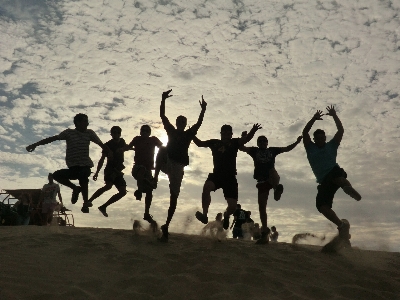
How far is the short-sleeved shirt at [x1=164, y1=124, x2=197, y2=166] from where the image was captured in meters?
5.84

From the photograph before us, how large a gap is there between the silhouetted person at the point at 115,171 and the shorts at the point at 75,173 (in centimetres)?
82

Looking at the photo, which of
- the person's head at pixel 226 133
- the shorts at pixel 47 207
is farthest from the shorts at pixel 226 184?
the shorts at pixel 47 207

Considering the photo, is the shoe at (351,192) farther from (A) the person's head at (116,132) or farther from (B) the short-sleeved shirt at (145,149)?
(A) the person's head at (116,132)

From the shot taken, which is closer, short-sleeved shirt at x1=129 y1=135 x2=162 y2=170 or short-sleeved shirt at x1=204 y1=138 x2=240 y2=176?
short-sleeved shirt at x1=204 y1=138 x2=240 y2=176

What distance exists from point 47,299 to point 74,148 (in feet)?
10.1

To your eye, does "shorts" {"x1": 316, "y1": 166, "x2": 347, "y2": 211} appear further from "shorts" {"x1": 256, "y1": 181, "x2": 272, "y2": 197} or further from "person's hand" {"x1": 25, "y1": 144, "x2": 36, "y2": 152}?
"person's hand" {"x1": 25, "y1": 144, "x2": 36, "y2": 152}

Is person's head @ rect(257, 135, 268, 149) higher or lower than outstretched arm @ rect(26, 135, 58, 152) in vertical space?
higher

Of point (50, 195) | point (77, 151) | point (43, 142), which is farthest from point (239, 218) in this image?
point (43, 142)

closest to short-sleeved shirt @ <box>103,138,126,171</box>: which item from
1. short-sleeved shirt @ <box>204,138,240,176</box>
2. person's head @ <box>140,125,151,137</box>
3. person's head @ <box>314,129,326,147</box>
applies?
person's head @ <box>140,125,151,137</box>

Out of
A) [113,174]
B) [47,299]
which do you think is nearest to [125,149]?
[113,174]

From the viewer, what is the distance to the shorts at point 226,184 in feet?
19.5

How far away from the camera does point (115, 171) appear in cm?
699

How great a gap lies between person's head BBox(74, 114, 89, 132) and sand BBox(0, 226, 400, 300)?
187cm

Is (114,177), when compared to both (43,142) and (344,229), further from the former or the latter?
(344,229)
